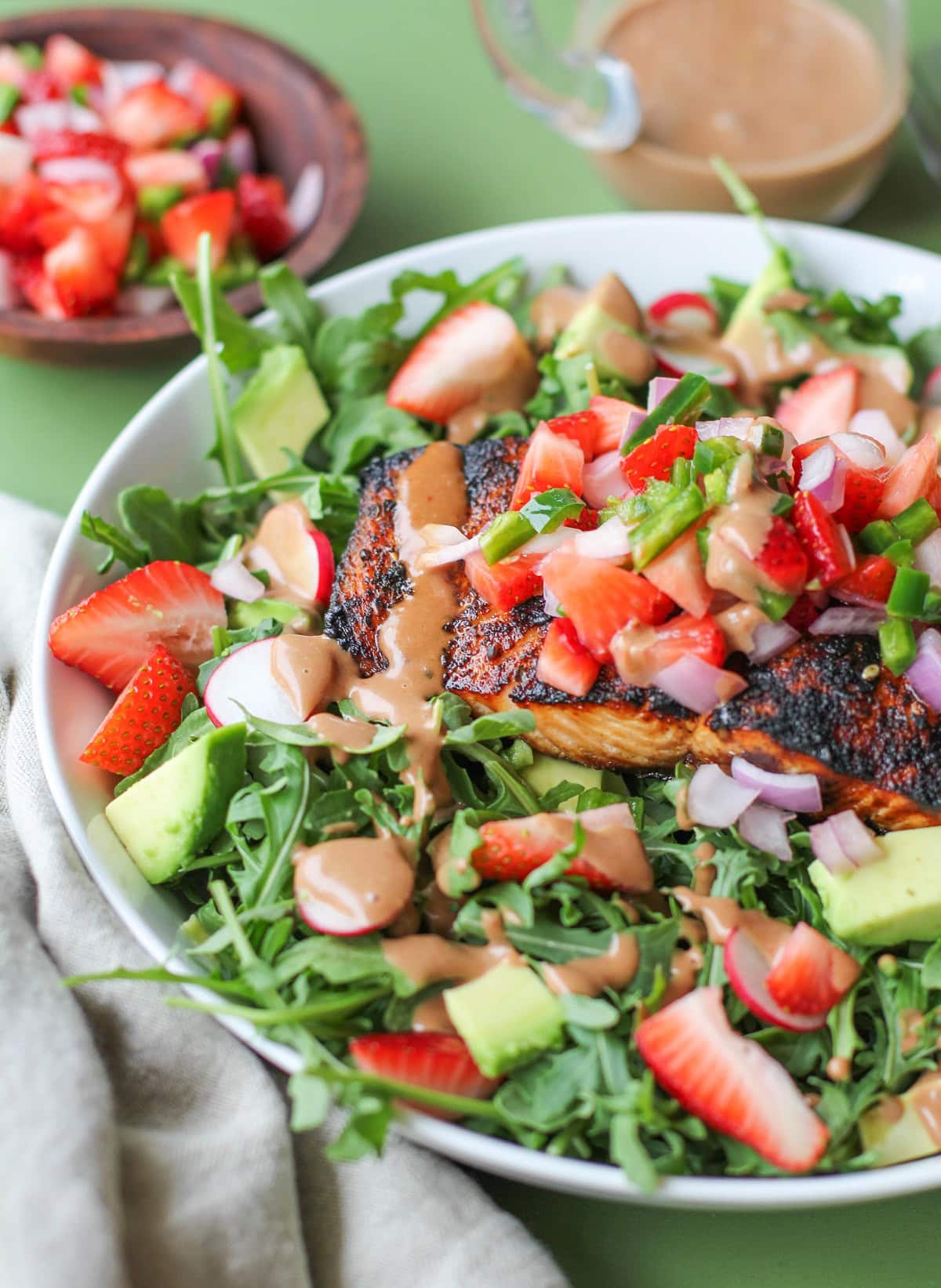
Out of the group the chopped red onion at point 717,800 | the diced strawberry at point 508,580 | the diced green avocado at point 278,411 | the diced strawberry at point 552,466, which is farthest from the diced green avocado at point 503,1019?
the diced green avocado at point 278,411

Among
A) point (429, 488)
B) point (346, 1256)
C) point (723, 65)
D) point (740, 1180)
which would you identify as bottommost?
point (346, 1256)

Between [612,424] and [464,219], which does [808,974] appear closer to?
[612,424]

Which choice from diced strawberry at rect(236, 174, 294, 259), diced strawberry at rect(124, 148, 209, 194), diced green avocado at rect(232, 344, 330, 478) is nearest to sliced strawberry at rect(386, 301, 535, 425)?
diced green avocado at rect(232, 344, 330, 478)

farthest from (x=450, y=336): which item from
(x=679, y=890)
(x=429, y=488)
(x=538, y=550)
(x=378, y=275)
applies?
(x=679, y=890)

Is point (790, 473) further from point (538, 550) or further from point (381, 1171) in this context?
point (381, 1171)

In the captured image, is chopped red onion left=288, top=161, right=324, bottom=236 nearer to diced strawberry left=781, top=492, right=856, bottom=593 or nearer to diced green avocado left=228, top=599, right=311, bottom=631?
diced green avocado left=228, top=599, right=311, bottom=631

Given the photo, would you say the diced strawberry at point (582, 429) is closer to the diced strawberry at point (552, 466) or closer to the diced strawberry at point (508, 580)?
the diced strawberry at point (552, 466)

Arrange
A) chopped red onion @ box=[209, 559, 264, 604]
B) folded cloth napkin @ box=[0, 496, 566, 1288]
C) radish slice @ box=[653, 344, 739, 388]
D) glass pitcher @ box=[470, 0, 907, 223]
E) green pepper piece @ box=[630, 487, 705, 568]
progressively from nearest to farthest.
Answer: folded cloth napkin @ box=[0, 496, 566, 1288], green pepper piece @ box=[630, 487, 705, 568], chopped red onion @ box=[209, 559, 264, 604], radish slice @ box=[653, 344, 739, 388], glass pitcher @ box=[470, 0, 907, 223]
